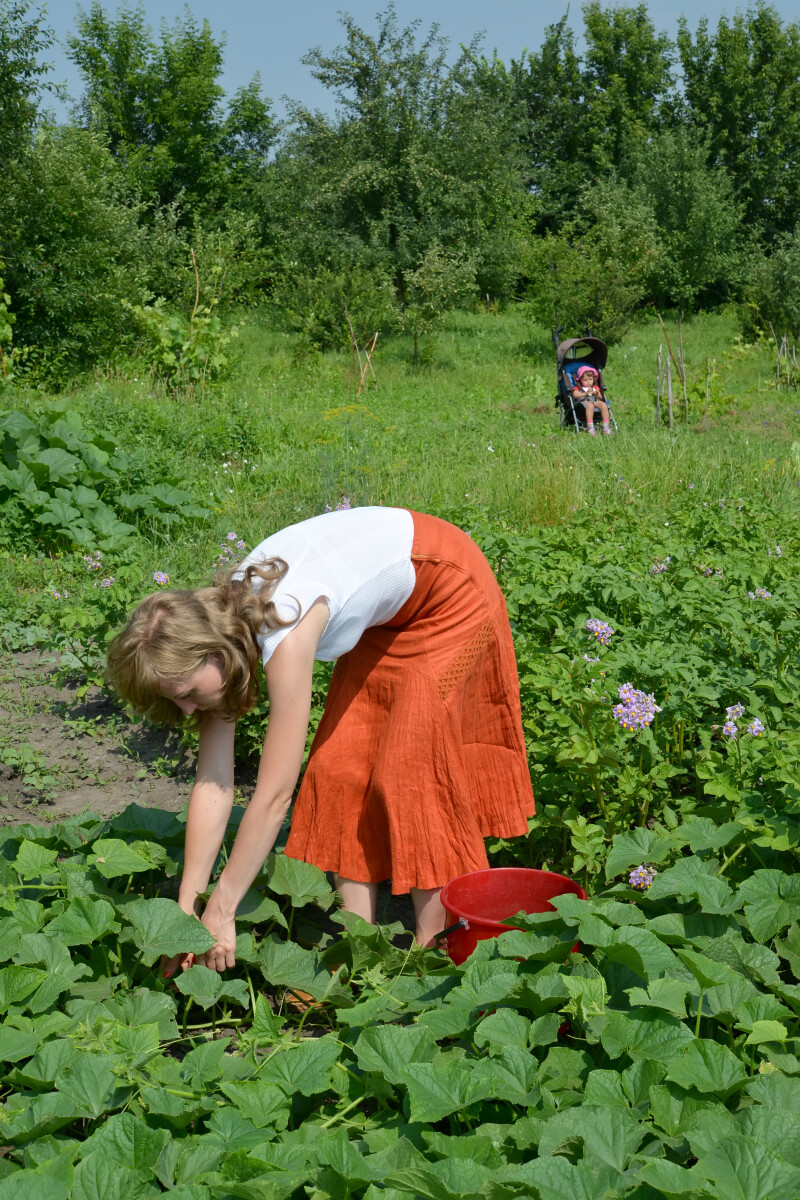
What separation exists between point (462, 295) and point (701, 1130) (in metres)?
19.3

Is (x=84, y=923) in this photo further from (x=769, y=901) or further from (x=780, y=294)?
(x=780, y=294)

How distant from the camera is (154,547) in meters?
5.86

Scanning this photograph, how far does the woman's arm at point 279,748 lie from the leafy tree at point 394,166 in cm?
1800

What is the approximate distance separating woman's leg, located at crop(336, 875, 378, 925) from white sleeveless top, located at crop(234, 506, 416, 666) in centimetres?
67

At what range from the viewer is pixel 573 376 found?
37.3 ft

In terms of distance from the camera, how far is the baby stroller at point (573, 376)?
11.2 m

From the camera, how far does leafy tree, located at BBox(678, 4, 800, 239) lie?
31531 mm

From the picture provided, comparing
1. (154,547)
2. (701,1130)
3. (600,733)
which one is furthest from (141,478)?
(701,1130)

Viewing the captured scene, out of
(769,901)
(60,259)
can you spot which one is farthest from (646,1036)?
(60,259)

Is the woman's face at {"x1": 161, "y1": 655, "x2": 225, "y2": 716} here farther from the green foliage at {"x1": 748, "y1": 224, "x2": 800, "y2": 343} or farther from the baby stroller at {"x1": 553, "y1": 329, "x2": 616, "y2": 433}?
the green foliage at {"x1": 748, "y1": 224, "x2": 800, "y2": 343}

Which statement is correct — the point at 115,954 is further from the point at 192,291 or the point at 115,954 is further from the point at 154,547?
the point at 192,291

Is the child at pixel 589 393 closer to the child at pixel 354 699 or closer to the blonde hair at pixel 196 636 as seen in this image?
the child at pixel 354 699

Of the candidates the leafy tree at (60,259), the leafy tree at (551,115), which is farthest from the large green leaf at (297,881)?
the leafy tree at (551,115)

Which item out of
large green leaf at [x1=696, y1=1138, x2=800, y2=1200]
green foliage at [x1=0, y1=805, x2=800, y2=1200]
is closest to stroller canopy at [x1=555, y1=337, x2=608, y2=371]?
green foliage at [x1=0, y1=805, x2=800, y2=1200]
